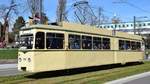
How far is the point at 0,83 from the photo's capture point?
15.4 metres

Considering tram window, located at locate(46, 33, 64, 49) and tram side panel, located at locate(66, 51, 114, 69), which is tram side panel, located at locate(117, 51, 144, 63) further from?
tram window, located at locate(46, 33, 64, 49)

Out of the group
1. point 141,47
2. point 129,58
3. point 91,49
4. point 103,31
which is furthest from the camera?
point 141,47

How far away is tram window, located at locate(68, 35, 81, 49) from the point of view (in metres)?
19.7

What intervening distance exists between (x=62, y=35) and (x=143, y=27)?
87.4 metres

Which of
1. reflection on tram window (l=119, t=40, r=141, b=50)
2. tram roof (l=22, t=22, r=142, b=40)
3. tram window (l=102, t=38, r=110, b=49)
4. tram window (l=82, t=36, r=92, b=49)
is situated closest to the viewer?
tram roof (l=22, t=22, r=142, b=40)

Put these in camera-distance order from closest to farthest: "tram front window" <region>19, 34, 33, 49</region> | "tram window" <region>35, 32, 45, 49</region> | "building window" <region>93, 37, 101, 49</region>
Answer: "tram window" <region>35, 32, 45, 49</region>, "tram front window" <region>19, 34, 33, 49</region>, "building window" <region>93, 37, 101, 49</region>

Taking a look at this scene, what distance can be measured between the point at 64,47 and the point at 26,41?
225 cm

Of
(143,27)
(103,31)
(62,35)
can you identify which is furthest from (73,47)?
(143,27)

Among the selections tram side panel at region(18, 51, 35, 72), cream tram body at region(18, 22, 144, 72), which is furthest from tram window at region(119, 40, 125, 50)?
tram side panel at region(18, 51, 35, 72)

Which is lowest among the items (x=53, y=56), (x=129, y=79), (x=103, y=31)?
(x=129, y=79)

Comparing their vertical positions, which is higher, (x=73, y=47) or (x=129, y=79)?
(x=73, y=47)

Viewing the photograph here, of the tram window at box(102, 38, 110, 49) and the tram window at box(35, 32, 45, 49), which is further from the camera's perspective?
the tram window at box(102, 38, 110, 49)

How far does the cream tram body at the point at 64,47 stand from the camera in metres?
17.5

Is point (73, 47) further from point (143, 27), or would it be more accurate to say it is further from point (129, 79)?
point (143, 27)
